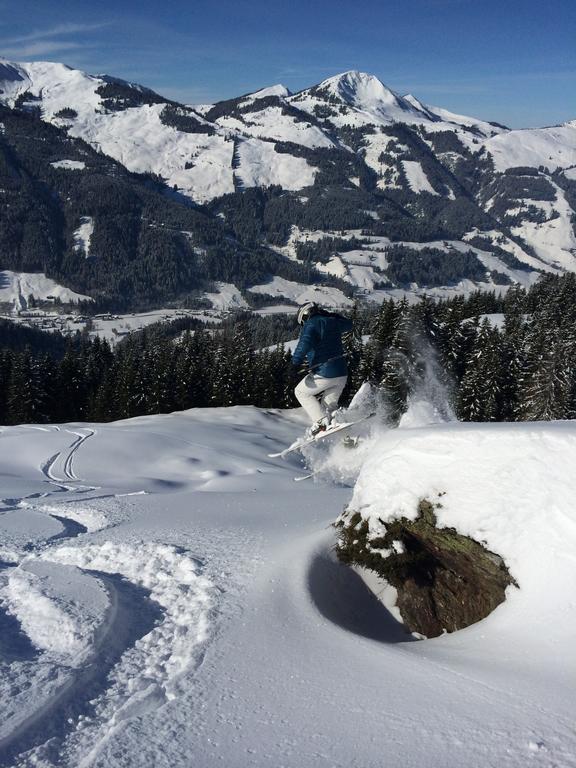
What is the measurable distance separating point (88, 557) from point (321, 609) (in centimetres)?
343

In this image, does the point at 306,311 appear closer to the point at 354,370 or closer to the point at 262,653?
the point at 262,653

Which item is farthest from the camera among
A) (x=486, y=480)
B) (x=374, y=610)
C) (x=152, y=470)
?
(x=152, y=470)

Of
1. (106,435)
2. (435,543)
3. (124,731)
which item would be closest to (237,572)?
(435,543)

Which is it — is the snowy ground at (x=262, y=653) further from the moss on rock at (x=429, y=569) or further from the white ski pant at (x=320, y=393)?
the white ski pant at (x=320, y=393)

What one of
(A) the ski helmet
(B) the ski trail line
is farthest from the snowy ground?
(B) the ski trail line

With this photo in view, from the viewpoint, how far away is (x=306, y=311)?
10.5m

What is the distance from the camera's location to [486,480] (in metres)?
6.24

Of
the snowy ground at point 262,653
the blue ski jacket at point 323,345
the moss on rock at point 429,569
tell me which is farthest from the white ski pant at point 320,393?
the moss on rock at point 429,569

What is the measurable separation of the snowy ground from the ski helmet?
133 inches

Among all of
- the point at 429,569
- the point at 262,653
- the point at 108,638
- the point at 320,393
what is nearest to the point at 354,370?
the point at 320,393

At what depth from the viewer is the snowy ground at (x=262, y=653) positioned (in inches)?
148

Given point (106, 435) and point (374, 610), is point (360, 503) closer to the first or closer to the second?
point (374, 610)

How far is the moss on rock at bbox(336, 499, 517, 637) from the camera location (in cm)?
638

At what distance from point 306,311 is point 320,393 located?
1.90 m
